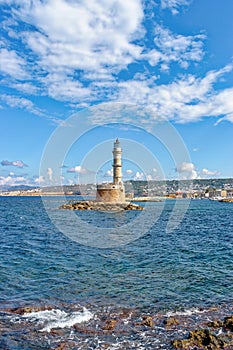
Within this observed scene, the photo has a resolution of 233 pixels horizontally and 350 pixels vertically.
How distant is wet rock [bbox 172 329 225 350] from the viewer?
321 inches

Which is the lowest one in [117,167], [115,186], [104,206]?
[104,206]

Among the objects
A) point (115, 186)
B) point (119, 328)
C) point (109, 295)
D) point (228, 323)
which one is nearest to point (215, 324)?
A: point (228, 323)

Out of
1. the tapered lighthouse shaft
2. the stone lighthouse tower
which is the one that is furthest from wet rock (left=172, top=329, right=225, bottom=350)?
the tapered lighthouse shaft

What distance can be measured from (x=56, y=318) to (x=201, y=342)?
4094 millimetres

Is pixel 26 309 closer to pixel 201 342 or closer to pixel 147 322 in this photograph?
pixel 147 322

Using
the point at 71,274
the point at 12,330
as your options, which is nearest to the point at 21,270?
the point at 71,274

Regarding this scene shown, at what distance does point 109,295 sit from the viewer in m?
12.2

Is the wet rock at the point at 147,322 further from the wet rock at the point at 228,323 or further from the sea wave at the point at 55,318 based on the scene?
the wet rock at the point at 228,323

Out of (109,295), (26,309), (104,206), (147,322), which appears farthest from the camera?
(104,206)

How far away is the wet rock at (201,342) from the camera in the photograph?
8164 mm

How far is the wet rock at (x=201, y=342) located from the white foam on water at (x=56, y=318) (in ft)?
9.19

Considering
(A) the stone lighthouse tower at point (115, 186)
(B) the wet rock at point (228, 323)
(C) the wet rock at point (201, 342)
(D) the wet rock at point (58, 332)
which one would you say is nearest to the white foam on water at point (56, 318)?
(D) the wet rock at point (58, 332)

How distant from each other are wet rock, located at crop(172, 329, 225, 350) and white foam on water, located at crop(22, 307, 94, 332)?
2.80 metres

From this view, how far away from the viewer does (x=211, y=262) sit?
58.2 feet
